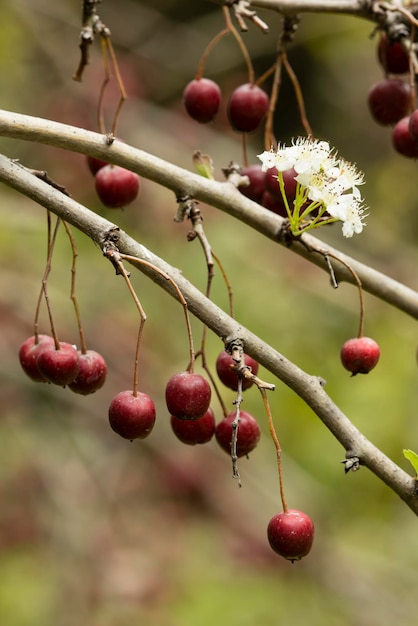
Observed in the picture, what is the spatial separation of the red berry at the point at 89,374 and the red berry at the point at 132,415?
224 millimetres

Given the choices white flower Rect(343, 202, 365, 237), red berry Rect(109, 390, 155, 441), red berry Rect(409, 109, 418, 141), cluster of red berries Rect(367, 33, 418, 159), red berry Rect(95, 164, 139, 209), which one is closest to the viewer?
red berry Rect(109, 390, 155, 441)

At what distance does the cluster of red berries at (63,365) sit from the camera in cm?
194

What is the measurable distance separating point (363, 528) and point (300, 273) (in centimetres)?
166

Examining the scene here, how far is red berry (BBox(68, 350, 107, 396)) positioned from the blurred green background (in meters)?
2.29

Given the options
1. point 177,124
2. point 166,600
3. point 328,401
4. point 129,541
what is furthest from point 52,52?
point 328,401

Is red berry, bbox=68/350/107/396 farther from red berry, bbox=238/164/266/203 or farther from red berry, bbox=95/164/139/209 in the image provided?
red berry, bbox=238/164/266/203

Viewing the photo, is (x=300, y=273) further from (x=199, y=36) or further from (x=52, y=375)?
(x=52, y=375)

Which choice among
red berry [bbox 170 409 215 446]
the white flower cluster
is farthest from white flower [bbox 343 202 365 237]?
red berry [bbox 170 409 215 446]

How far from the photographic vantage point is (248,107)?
2.54m

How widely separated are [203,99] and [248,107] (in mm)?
131

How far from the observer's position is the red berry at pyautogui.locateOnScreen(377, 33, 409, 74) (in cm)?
265

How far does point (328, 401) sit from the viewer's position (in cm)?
171

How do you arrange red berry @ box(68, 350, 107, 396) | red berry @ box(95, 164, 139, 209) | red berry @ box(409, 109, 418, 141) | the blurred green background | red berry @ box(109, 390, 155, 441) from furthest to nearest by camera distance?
the blurred green background, red berry @ box(95, 164, 139, 209), red berry @ box(409, 109, 418, 141), red berry @ box(68, 350, 107, 396), red berry @ box(109, 390, 155, 441)

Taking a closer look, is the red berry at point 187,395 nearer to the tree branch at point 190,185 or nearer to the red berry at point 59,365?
the red berry at point 59,365
